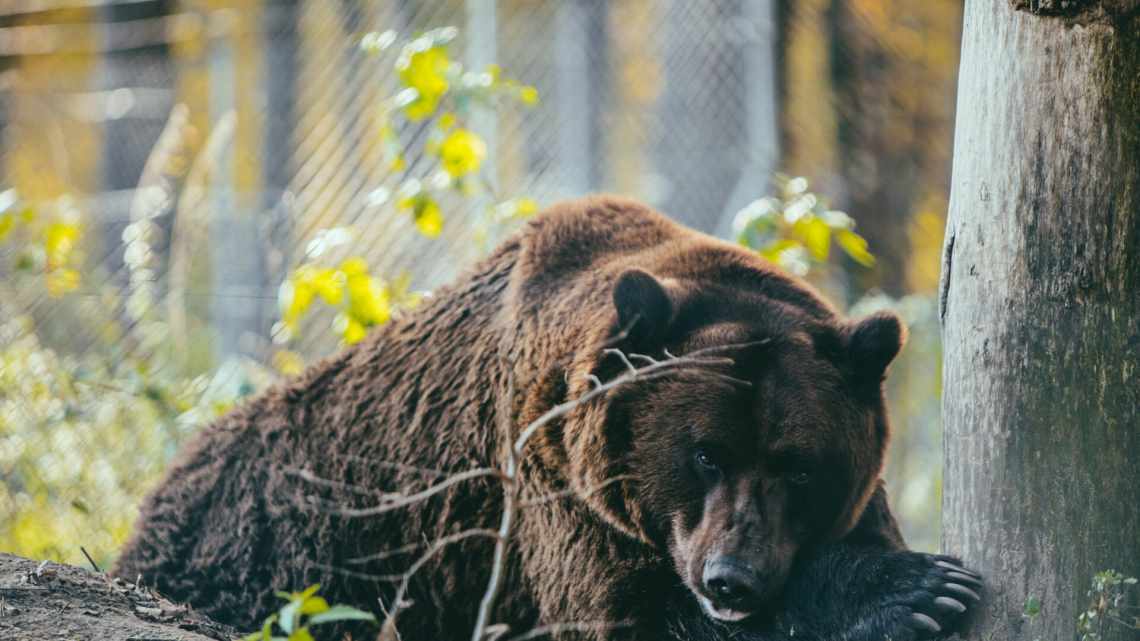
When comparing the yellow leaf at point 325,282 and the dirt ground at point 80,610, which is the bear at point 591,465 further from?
the yellow leaf at point 325,282

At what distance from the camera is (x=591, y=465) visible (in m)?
4.26

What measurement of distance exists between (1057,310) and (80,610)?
2.99 meters

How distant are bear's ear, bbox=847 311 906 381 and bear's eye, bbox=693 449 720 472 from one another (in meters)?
0.63

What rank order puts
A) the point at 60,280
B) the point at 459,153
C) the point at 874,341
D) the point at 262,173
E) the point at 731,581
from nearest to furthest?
the point at 731,581, the point at 874,341, the point at 459,153, the point at 60,280, the point at 262,173

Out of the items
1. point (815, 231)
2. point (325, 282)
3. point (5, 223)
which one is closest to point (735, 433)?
point (815, 231)

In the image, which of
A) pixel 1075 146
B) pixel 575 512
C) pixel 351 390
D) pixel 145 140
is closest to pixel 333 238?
pixel 351 390

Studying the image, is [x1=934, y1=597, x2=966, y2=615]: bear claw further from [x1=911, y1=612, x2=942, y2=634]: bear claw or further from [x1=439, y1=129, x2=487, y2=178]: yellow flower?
[x1=439, y1=129, x2=487, y2=178]: yellow flower

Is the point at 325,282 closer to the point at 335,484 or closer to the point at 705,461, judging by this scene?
the point at 335,484

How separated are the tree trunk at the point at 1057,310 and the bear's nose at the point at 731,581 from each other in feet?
2.25

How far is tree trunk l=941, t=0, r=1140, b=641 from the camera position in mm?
3406

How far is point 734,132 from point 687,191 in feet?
1.92

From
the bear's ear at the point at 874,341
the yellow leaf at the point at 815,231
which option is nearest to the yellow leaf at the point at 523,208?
the yellow leaf at the point at 815,231

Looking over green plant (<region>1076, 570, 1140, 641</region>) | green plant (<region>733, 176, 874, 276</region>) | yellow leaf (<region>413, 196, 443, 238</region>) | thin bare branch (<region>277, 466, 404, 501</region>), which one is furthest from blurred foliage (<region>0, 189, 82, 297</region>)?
green plant (<region>1076, 570, 1140, 641</region>)

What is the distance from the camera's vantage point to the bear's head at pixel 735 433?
3979 mm
